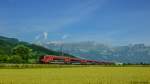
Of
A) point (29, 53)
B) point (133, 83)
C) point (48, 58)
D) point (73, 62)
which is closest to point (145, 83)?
point (133, 83)

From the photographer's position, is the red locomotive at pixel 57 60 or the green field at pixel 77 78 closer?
the green field at pixel 77 78

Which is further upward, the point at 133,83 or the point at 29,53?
the point at 29,53

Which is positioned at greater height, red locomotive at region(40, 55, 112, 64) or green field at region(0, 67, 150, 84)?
red locomotive at region(40, 55, 112, 64)

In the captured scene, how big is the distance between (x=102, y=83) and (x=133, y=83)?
11.1 feet

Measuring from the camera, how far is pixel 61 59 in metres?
126

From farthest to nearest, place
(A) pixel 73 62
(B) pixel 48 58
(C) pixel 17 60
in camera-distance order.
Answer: (C) pixel 17 60
(A) pixel 73 62
(B) pixel 48 58

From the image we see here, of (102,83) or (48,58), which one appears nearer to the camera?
(102,83)

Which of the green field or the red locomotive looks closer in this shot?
the green field

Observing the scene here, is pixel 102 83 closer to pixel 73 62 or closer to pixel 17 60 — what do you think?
pixel 73 62

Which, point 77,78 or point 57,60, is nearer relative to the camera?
point 77,78

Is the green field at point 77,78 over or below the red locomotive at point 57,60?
below

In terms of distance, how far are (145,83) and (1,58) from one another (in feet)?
441

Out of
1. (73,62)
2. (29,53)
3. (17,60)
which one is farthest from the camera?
(29,53)

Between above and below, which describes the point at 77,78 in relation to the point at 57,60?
below
